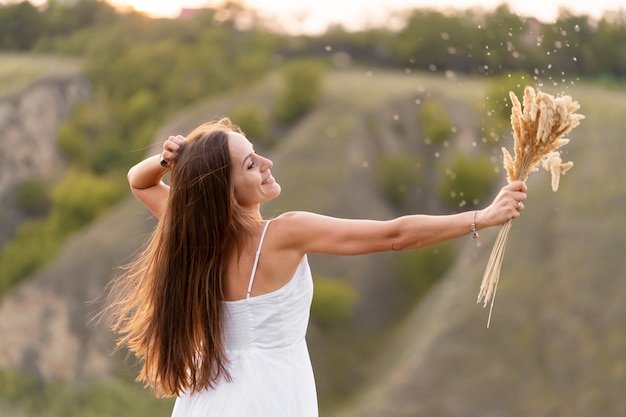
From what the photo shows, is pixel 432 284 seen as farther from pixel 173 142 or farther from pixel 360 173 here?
pixel 173 142

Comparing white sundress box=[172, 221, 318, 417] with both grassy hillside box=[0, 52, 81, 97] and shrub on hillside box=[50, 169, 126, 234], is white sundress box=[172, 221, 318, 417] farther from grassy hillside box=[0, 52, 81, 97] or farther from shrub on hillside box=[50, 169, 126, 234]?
grassy hillside box=[0, 52, 81, 97]

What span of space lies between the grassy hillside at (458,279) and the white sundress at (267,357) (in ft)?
27.7

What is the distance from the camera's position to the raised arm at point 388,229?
2443mm

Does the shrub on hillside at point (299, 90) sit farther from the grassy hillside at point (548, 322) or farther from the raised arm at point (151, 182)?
the raised arm at point (151, 182)

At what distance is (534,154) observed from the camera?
266cm

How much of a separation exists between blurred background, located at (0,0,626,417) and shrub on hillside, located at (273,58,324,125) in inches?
1.3

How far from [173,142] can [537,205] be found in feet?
31.2

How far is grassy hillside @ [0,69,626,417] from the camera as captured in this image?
10.8 m

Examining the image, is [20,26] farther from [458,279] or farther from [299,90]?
[458,279]

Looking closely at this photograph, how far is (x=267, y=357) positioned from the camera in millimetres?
2686

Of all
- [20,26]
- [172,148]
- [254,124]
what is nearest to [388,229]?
[172,148]

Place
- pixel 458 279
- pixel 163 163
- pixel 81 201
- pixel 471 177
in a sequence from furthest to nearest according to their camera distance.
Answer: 1. pixel 81 201
2. pixel 458 279
3. pixel 471 177
4. pixel 163 163

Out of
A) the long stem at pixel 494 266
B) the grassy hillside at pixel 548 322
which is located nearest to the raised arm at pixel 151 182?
the long stem at pixel 494 266

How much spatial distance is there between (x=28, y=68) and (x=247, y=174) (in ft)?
45.7
